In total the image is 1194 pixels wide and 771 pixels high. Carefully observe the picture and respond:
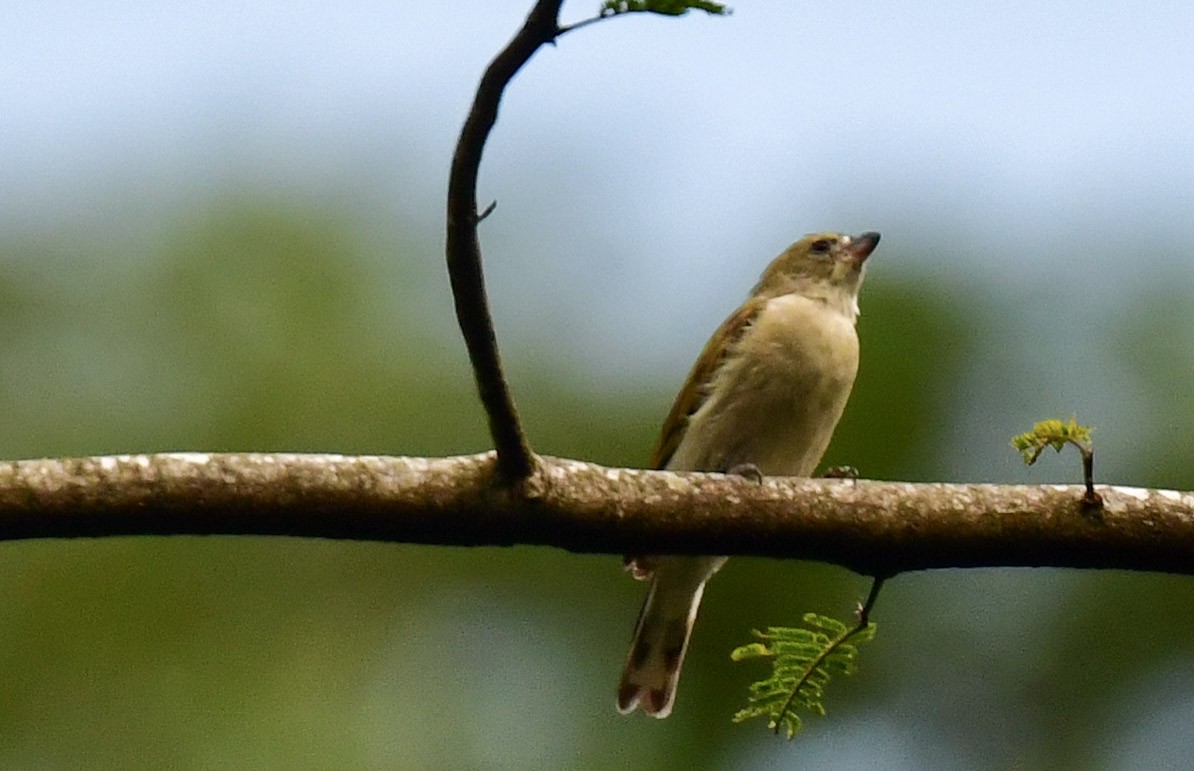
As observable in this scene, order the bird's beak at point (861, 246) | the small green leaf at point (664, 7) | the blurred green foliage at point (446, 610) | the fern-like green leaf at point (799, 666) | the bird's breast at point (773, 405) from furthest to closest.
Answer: the blurred green foliage at point (446, 610)
the bird's beak at point (861, 246)
the bird's breast at point (773, 405)
the fern-like green leaf at point (799, 666)
the small green leaf at point (664, 7)

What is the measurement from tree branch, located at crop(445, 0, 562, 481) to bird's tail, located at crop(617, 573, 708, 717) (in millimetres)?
2107

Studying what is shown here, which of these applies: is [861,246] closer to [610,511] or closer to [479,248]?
[610,511]

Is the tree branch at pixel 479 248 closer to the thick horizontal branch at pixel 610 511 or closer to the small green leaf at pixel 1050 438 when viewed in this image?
the thick horizontal branch at pixel 610 511

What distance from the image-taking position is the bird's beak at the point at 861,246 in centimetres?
604

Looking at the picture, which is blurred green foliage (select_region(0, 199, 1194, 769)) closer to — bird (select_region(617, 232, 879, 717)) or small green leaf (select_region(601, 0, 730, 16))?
bird (select_region(617, 232, 879, 717))

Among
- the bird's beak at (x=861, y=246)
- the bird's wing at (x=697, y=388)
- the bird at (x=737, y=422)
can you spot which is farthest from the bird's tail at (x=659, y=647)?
the bird's beak at (x=861, y=246)

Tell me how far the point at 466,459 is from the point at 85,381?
7076mm

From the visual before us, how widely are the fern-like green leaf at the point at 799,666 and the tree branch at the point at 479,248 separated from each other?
58cm

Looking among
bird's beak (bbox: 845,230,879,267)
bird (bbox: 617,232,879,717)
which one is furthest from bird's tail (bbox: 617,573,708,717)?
bird's beak (bbox: 845,230,879,267)

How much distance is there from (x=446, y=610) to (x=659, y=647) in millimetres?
3948

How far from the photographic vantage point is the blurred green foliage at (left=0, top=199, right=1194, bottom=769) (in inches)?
323

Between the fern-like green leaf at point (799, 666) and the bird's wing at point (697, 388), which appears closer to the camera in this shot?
the fern-like green leaf at point (799, 666)

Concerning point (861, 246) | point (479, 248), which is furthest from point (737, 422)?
point (479, 248)

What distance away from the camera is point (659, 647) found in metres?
5.12
